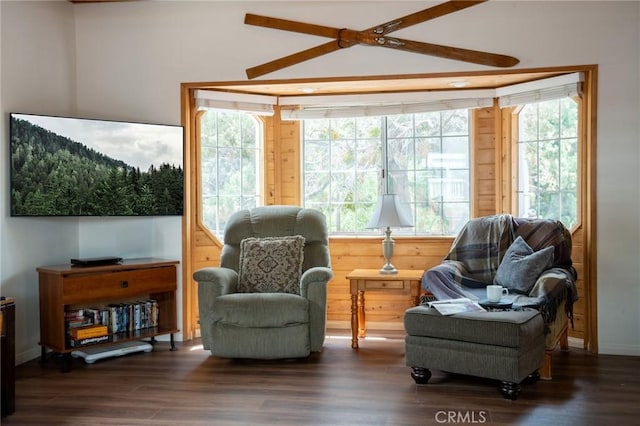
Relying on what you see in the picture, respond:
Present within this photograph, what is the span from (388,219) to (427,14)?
148cm

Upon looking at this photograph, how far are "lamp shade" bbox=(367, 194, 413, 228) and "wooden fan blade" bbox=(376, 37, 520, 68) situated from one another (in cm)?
112

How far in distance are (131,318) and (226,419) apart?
1.70 m

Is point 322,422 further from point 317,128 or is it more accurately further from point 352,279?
point 317,128

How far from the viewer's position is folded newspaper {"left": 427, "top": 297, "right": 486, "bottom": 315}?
3488 millimetres

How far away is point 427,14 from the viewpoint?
3980 mm

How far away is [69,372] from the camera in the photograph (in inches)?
157

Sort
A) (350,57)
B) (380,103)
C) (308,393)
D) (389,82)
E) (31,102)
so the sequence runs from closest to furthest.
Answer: (308,393) < (31,102) < (350,57) < (389,82) < (380,103)

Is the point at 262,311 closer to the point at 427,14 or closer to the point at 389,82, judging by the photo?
the point at 389,82

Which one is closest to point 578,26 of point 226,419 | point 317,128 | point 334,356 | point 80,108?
point 317,128

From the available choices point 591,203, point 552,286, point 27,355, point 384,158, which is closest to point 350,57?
point 384,158

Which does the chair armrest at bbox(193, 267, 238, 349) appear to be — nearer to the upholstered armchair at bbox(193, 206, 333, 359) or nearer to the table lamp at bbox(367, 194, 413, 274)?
the upholstered armchair at bbox(193, 206, 333, 359)

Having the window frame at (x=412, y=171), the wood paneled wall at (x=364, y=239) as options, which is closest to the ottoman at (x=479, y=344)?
the wood paneled wall at (x=364, y=239)

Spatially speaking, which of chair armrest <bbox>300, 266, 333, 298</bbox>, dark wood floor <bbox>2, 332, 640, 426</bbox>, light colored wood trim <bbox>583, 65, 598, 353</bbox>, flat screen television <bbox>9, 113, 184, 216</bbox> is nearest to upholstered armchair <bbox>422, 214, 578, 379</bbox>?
light colored wood trim <bbox>583, 65, 598, 353</bbox>

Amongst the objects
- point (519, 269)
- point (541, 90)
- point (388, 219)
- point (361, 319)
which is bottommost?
point (361, 319)
